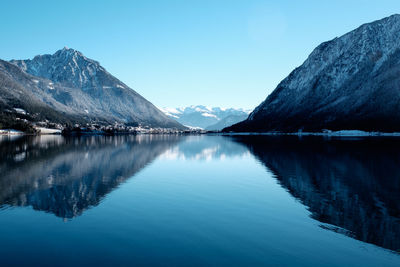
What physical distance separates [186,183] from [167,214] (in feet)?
61.9

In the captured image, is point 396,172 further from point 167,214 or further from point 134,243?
point 134,243

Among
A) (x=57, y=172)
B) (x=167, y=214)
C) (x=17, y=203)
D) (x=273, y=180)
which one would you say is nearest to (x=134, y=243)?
(x=167, y=214)

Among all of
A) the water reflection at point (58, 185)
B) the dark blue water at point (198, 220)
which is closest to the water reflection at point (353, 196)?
the dark blue water at point (198, 220)

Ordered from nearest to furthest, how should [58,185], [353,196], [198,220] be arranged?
[198,220], [353,196], [58,185]

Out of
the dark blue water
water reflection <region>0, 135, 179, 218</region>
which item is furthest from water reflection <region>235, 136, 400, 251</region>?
water reflection <region>0, 135, 179, 218</region>

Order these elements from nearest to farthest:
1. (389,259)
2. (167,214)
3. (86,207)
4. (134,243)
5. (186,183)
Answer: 1. (389,259)
2. (134,243)
3. (167,214)
4. (86,207)
5. (186,183)

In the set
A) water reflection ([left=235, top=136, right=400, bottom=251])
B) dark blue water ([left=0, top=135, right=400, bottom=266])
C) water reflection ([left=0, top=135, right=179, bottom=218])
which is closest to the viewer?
dark blue water ([left=0, top=135, right=400, bottom=266])

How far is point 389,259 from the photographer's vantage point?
20484 millimetres

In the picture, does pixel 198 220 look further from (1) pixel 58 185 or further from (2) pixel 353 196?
(1) pixel 58 185

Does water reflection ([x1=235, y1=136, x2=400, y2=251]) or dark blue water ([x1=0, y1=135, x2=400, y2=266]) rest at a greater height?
water reflection ([x1=235, y1=136, x2=400, y2=251])

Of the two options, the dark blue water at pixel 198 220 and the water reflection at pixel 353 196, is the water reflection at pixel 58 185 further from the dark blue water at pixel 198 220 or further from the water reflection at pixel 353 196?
the water reflection at pixel 353 196

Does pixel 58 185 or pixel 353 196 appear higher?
pixel 353 196

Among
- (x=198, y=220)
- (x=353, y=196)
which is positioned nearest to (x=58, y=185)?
(x=198, y=220)

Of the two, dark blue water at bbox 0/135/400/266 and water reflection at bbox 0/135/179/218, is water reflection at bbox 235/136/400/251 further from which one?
water reflection at bbox 0/135/179/218
